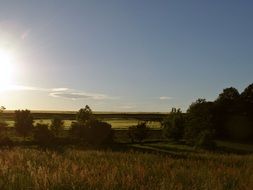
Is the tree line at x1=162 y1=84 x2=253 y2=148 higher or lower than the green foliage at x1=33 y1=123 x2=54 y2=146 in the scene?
higher

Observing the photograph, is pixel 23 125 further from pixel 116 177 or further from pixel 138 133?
pixel 116 177

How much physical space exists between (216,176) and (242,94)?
5230 inches

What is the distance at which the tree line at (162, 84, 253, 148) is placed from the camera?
116m

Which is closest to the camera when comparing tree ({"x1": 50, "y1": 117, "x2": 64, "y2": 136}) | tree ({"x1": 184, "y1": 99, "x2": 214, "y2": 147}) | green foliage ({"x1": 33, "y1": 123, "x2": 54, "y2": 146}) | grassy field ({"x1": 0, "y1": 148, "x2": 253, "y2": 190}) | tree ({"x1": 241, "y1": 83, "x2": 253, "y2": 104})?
grassy field ({"x1": 0, "y1": 148, "x2": 253, "y2": 190})

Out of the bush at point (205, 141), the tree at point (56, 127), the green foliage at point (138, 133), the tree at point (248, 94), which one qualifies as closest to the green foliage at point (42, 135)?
the tree at point (56, 127)

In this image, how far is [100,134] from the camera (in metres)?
105

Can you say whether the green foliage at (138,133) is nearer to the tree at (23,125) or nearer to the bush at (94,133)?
the bush at (94,133)

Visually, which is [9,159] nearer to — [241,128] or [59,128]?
[59,128]

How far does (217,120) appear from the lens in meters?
124

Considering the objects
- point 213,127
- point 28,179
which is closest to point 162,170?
point 28,179

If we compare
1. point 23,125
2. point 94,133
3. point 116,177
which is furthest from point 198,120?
point 116,177

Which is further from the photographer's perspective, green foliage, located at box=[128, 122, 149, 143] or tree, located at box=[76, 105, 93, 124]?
tree, located at box=[76, 105, 93, 124]

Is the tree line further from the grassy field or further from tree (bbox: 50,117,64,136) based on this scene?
the grassy field

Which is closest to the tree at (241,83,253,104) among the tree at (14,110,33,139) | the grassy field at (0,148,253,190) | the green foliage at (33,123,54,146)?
the tree at (14,110,33,139)
